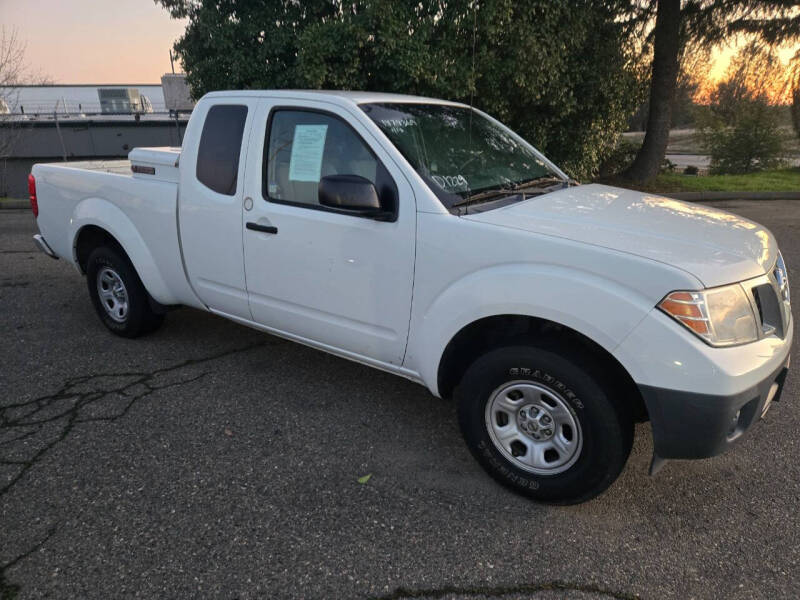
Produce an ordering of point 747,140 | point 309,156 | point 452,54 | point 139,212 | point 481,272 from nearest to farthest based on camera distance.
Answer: point 481,272 → point 309,156 → point 139,212 → point 452,54 → point 747,140

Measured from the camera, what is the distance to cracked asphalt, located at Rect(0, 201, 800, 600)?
2.29 meters

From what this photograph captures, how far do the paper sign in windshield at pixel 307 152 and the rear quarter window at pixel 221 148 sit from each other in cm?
43

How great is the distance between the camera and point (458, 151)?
332cm

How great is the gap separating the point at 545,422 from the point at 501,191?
48.7 inches

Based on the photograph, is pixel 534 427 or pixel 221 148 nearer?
pixel 534 427

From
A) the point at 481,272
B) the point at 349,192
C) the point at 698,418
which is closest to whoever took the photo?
the point at 698,418

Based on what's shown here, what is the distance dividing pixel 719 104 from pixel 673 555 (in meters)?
21.5

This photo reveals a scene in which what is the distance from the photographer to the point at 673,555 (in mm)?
2420

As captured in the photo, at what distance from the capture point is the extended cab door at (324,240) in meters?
2.93

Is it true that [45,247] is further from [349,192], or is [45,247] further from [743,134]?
[743,134]

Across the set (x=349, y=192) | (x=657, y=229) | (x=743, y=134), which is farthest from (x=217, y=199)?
(x=743, y=134)

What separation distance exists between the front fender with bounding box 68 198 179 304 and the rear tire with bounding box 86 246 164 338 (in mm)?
168

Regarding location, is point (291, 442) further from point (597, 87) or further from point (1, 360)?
point (597, 87)

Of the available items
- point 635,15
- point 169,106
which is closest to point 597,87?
point 635,15
